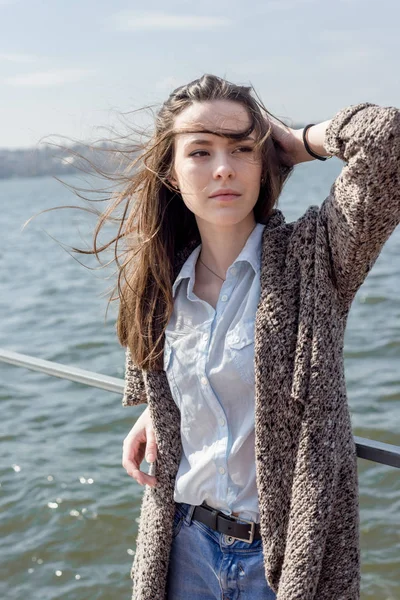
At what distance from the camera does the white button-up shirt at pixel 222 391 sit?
164 centimetres

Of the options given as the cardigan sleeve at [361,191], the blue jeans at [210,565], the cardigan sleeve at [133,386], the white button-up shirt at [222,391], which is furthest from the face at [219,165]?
the blue jeans at [210,565]

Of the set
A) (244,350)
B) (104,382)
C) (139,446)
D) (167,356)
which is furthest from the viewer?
(104,382)

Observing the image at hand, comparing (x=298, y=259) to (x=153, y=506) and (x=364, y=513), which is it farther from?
(x=364, y=513)

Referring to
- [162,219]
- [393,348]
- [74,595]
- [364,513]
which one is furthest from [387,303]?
[162,219]

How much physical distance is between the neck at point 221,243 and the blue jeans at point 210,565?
53 cm

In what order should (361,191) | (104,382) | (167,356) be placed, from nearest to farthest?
1. (361,191)
2. (167,356)
3. (104,382)

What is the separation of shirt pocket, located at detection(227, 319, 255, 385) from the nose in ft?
1.01

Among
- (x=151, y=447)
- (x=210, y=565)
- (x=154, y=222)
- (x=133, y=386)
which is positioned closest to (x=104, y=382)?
(x=133, y=386)

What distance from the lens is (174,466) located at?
1.79m

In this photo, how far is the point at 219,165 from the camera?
1.65 m

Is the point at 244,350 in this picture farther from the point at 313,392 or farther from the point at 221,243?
the point at 221,243

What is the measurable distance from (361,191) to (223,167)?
341 millimetres

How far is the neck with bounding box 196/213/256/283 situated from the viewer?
5.84 feet

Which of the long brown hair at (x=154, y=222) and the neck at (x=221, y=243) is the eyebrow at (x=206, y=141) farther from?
the neck at (x=221, y=243)
